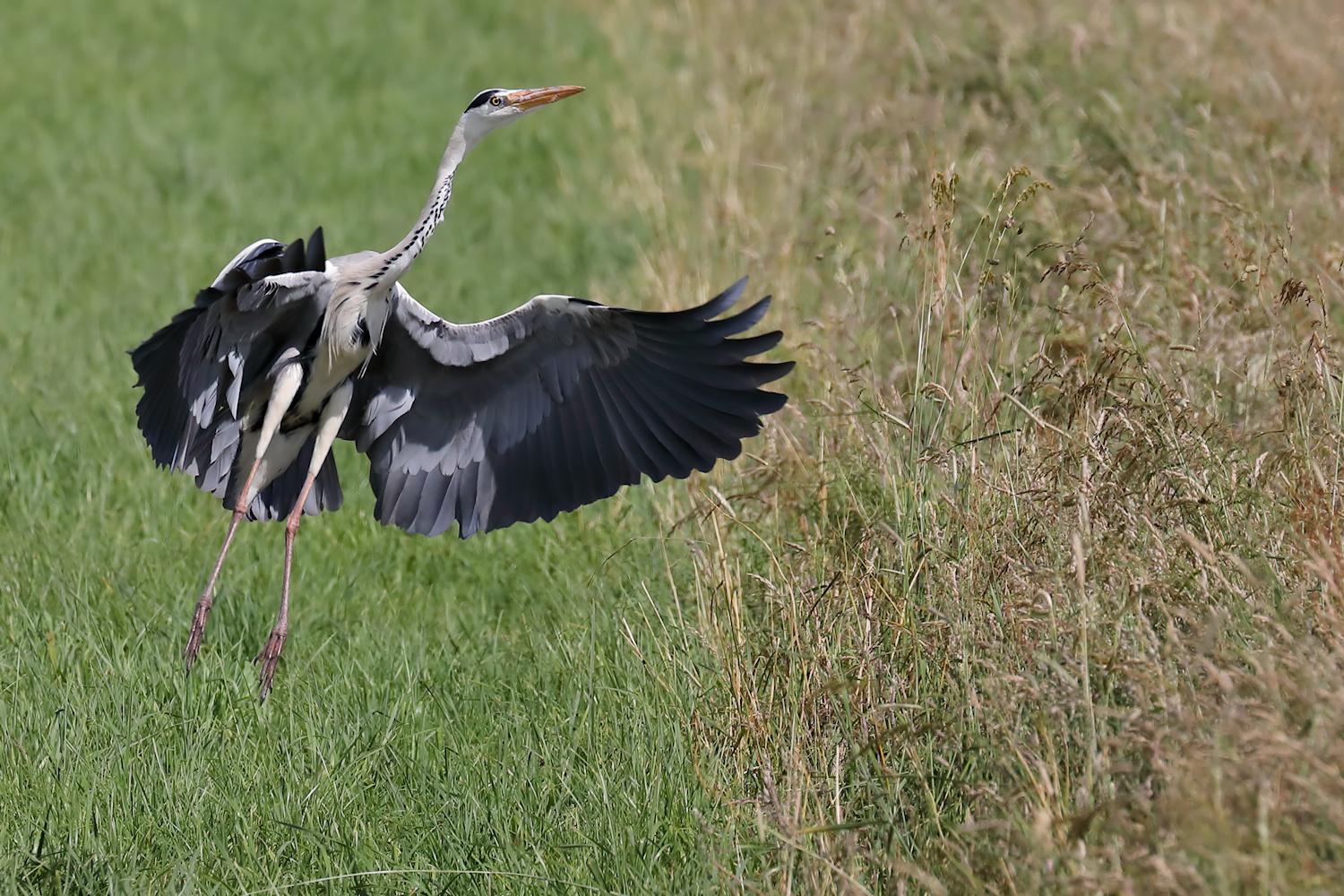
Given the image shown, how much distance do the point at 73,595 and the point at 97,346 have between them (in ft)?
8.02

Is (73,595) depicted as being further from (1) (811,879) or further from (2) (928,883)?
(2) (928,883)

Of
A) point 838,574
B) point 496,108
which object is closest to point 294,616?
point 496,108

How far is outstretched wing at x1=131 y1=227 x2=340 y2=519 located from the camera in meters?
4.11

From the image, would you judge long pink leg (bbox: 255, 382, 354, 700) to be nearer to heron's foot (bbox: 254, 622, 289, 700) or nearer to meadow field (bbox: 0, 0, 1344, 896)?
heron's foot (bbox: 254, 622, 289, 700)

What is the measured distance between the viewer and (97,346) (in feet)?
22.4

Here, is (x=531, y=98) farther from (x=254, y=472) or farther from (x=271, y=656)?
(x=271, y=656)

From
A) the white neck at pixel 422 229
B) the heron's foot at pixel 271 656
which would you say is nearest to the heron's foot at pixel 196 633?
the heron's foot at pixel 271 656

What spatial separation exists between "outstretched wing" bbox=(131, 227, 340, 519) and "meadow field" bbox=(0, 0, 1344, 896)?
438 mm

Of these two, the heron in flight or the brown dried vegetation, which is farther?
the heron in flight

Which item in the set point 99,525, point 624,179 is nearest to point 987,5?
point 624,179

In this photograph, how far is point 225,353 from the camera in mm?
4293

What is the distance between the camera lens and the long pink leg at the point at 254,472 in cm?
432

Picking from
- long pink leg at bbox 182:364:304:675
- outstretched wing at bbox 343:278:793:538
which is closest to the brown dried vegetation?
outstretched wing at bbox 343:278:793:538

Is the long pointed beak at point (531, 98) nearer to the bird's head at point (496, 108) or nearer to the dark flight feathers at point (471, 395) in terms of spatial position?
the bird's head at point (496, 108)
